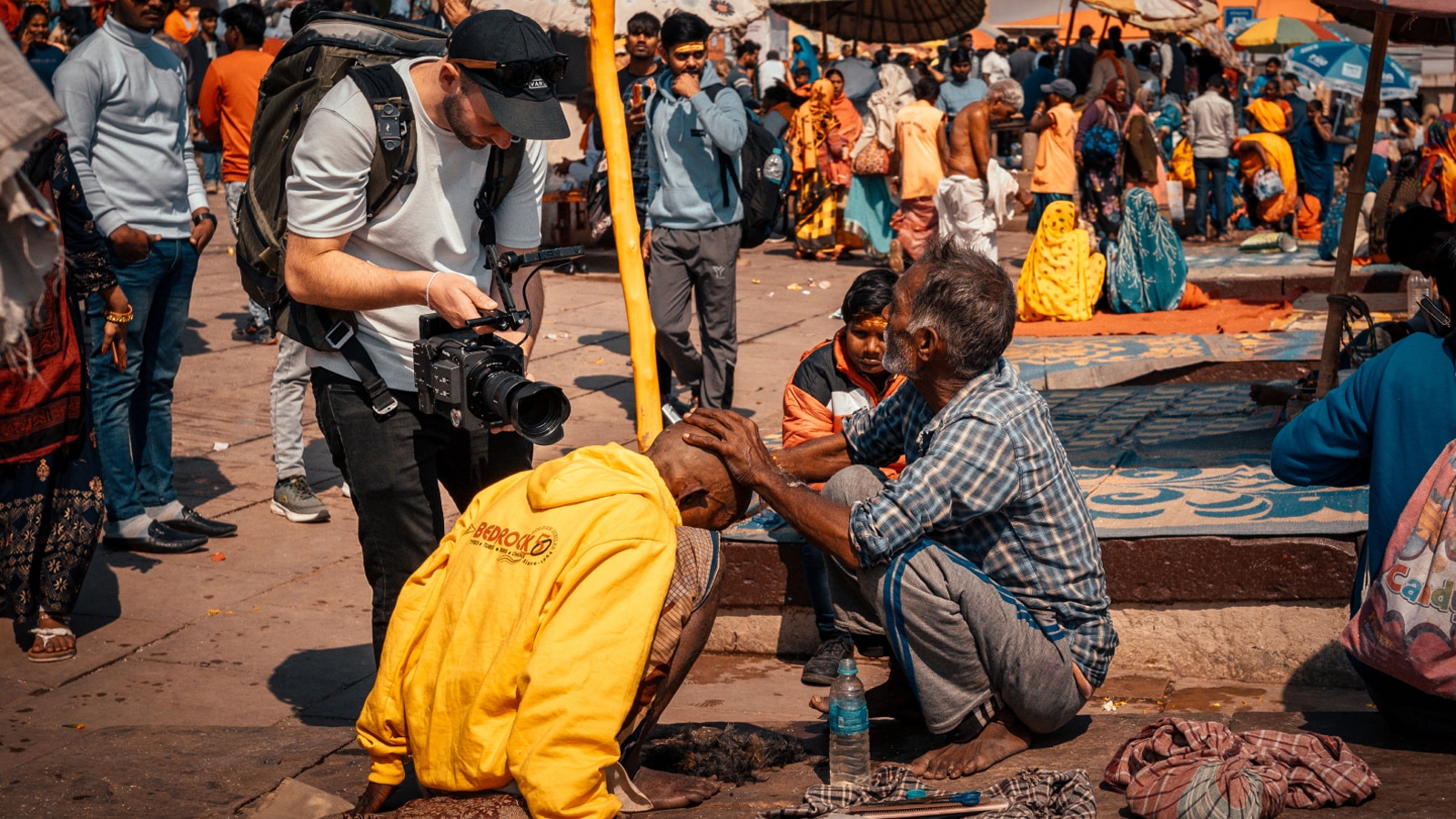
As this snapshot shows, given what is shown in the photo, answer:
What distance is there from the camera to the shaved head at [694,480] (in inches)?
130

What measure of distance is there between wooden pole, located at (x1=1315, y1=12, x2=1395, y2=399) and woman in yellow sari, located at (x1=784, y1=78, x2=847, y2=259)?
922 cm

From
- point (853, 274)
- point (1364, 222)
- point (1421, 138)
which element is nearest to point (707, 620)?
point (853, 274)

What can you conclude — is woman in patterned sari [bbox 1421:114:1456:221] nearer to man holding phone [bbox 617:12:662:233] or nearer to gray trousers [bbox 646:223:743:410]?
gray trousers [bbox 646:223:743:410]

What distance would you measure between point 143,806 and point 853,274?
35.0 ft

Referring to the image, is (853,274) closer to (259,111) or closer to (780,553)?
(780,553)

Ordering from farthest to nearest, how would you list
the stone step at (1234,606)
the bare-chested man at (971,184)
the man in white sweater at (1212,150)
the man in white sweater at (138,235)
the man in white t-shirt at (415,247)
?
the man in white sweater at (1212,150), the bare-chested man at (971,184), the man in white sweater at (138,235), the stone step at (1234,606), the man in white t-shirt at (415,247)

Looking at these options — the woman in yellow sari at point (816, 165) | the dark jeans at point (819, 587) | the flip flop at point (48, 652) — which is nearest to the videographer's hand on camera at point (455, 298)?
the dark jeans at point (819, 587)

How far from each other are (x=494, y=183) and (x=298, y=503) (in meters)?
3.15

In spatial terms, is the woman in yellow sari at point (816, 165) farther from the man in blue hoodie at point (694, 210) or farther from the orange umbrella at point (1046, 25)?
the orange umbrella at point (1046, 25)

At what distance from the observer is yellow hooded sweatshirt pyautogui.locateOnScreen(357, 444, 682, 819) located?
2723 millimetres

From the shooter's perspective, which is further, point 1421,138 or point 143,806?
point 1421,138

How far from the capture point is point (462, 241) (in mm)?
3561

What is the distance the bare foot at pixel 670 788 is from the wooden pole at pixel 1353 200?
10.6 feet

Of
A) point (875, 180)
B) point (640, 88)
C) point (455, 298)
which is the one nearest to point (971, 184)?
point (875, 180)
